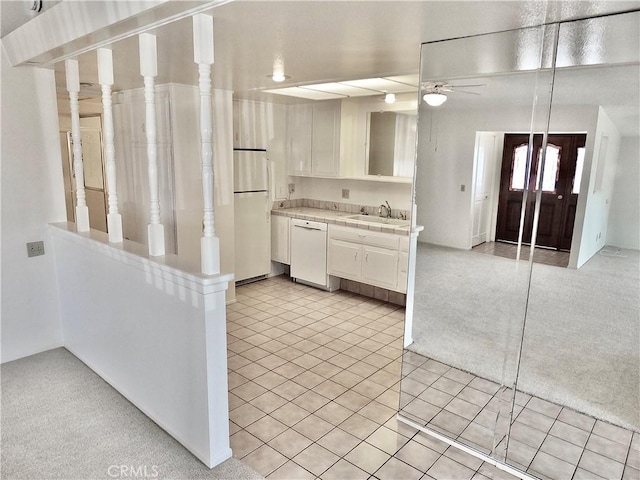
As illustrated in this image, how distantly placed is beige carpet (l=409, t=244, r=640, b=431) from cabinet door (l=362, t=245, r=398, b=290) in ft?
5.96

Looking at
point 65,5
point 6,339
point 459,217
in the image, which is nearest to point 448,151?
point 459,217

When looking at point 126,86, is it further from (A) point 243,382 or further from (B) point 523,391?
(B) point 523,391

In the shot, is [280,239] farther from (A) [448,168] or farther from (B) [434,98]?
(B) [434,98]

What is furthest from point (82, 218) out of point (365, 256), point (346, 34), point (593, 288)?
point (593, 288)

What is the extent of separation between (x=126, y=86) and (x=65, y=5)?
1.85 m

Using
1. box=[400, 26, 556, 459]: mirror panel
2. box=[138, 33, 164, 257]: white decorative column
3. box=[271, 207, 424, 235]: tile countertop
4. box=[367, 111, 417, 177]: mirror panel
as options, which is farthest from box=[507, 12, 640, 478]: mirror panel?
box=[367, 111, 417, 177]: mirror panel

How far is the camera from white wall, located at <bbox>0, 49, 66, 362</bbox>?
3.27 m

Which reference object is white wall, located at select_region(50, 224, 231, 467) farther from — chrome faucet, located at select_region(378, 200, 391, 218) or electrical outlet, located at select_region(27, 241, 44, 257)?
chrome faucet, located at select_region(378, 200, 391, 218)

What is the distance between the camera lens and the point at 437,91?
2445 millimetres

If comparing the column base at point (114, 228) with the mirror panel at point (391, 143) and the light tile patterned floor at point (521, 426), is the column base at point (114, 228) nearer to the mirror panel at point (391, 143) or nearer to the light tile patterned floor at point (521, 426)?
the light tile patterned floor at point (521, 426)

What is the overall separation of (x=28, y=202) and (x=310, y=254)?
285cm

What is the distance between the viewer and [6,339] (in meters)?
3.40

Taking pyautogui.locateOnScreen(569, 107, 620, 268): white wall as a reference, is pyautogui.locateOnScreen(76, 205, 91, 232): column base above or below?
below

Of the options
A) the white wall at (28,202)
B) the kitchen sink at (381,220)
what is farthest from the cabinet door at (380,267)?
the white wall at (28,202)
